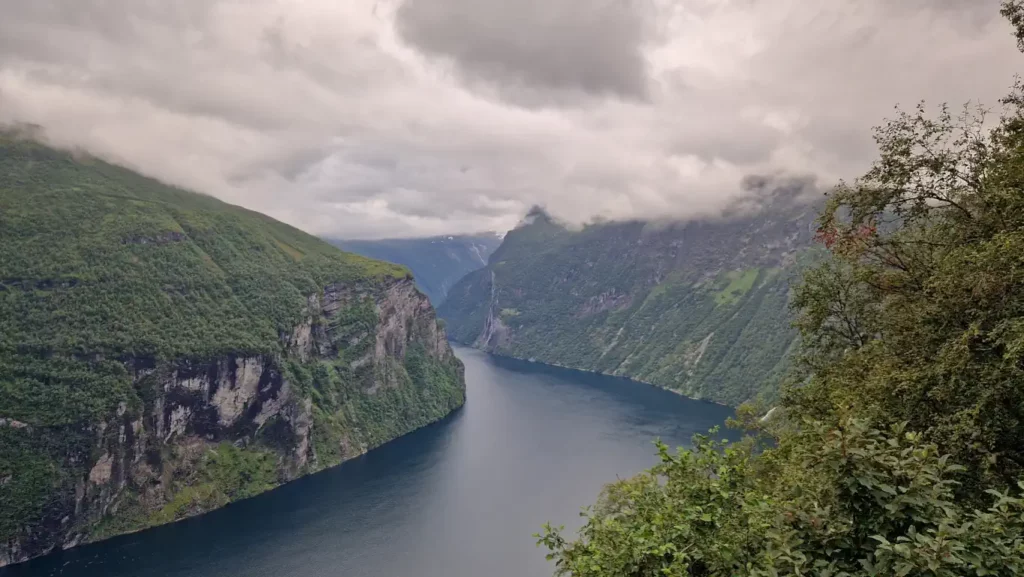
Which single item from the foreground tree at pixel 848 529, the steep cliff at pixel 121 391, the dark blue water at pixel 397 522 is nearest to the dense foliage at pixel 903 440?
the foreground tree at pixel 848 529

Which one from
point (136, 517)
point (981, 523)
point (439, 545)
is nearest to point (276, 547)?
point (439, 545)

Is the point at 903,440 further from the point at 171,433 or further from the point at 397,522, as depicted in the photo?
the point at 171,433

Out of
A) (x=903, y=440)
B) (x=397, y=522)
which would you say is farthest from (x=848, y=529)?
(x=397, y=522)

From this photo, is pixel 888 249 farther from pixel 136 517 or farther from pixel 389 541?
pixel 136 517

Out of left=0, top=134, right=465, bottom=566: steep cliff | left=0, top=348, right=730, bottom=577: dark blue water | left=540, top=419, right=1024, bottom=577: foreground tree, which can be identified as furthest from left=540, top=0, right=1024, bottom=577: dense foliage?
left=0, top=134, right=465, bottom=566: steep cliff

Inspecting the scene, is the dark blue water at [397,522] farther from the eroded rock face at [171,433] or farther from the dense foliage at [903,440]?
the dense foliage at [903,440]

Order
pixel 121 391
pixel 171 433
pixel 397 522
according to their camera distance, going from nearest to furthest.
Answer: pixel 397 522, pixel 121 391, pixel 171 433

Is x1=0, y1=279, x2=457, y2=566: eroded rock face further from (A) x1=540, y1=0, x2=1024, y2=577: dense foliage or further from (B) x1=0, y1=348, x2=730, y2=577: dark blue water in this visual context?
(A) x1=540, y1=0, x2=1024, y2=577: dense foliage
